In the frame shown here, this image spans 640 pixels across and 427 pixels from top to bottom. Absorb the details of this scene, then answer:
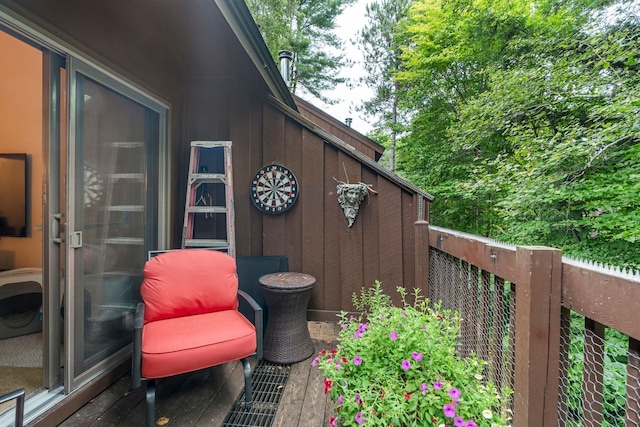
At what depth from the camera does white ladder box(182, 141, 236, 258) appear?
103 inches

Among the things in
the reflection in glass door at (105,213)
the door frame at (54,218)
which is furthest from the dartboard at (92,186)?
the door frame at (54,218)

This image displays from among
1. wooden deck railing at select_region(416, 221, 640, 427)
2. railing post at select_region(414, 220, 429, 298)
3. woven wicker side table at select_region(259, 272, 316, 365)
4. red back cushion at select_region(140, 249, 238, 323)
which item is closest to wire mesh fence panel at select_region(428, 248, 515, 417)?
wooden deck railing at select_region(416, 221, 640, 427)

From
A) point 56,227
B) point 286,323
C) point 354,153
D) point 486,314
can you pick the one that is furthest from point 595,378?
point 56,227

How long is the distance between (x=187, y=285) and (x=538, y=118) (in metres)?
5.44

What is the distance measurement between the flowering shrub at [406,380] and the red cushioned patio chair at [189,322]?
26.2 inches

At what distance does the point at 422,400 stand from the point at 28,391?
2.09 m

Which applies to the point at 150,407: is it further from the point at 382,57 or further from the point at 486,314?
the point at 382,57

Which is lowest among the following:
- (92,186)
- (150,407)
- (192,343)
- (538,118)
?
(150,407)

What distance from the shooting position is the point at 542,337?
86cm

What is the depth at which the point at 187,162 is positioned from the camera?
2.88 metres

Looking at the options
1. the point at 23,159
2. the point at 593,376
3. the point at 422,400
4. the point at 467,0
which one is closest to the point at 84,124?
the point at 23,159

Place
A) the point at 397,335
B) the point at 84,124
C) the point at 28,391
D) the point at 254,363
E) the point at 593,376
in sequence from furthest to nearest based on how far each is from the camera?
the point at 254,363, the point at 84,124, the point at 28,391, the point at 397,335, the point at 593,376

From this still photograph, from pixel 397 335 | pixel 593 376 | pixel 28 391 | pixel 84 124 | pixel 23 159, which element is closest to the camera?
pixel 593 376

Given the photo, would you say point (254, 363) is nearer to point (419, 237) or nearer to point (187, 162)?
point (419, 237)
